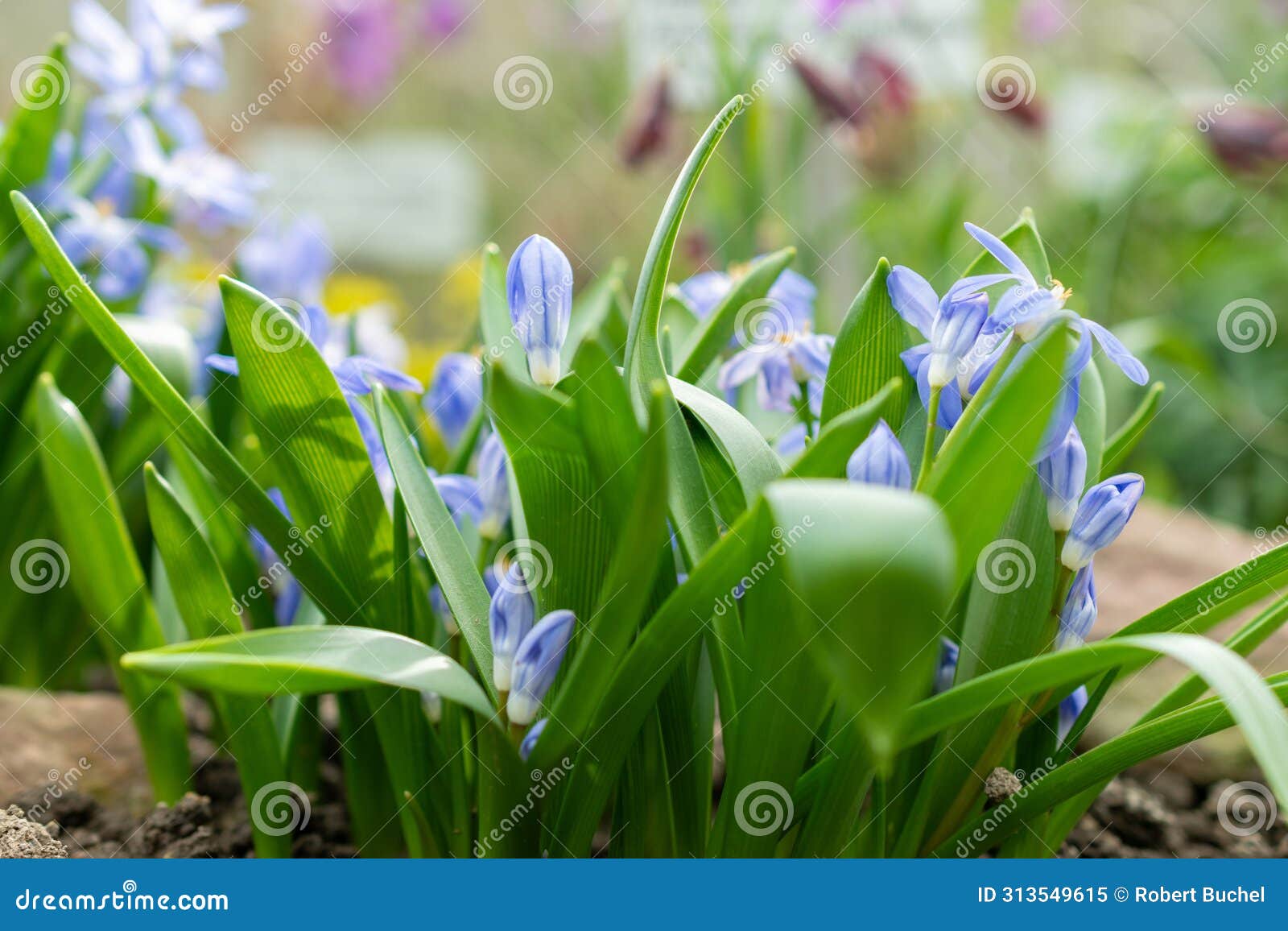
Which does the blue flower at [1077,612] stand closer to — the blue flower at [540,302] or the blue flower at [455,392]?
the blue flower at [540,302]

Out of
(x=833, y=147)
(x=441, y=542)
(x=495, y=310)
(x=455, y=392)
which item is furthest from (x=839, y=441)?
(x=833, y=147)

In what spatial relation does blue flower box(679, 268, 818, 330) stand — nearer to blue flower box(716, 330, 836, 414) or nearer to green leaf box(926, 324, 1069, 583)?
blue flower box(716, 330, 836, 414)

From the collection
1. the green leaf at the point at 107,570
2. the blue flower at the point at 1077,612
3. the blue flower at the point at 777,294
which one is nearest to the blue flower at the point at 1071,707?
the blue flower at the point at 1077,612

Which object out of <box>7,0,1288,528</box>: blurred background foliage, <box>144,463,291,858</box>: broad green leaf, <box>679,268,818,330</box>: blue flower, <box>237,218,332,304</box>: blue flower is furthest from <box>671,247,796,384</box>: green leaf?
<box>237,218,332,304</box>: blue flower

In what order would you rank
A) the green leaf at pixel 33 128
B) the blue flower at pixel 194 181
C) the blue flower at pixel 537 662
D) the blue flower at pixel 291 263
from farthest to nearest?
the blue flower at pixel 291 263 → the blue flower at pixel 194 181 → the green leaf at pixel 33 128 → the blue flower at pixel 537 662

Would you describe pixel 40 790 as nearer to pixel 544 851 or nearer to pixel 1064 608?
pixel 544 851

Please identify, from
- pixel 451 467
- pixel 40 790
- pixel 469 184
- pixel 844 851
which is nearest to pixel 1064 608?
pixel 844 851

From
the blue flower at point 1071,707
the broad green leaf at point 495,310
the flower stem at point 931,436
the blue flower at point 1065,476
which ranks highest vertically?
the blue flower at point 1065,476
